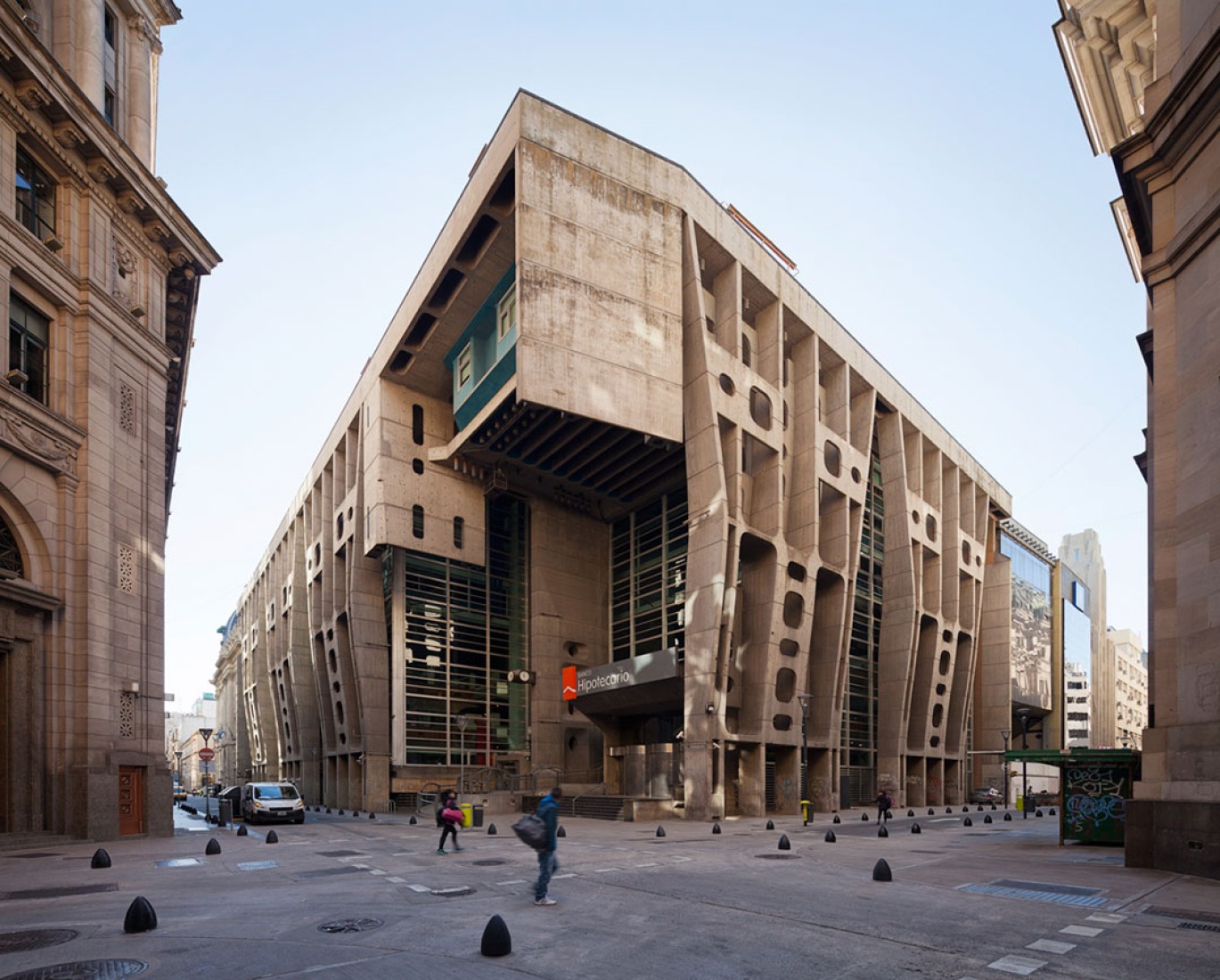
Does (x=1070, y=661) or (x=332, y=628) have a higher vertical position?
(x=332, y=628)

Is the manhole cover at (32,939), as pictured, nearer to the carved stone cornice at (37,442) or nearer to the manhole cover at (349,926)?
the manhole cover at (349,926)

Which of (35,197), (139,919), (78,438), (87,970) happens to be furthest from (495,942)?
(35,197)

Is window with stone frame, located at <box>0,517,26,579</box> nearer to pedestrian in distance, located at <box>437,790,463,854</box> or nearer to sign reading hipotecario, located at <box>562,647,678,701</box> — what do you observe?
pedestrian in distance, located at <box>437,790,463,854</box>

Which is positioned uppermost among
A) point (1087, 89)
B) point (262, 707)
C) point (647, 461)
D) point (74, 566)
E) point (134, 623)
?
point (1087, 89)

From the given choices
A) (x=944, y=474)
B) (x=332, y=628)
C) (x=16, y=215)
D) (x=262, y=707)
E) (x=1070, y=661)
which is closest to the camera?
(x=16, y=215)

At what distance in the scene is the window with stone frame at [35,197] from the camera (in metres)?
25.2

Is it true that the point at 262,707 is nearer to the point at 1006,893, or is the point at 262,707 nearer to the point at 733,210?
the point at 733,210

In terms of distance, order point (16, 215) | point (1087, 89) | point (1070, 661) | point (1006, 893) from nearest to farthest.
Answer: point (1006, 893) → point (16, 215) → point (1087, 89) → point (1070, 661)

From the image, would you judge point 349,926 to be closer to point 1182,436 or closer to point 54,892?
point 54,892

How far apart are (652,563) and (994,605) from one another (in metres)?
37.2

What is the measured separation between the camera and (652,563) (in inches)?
1960

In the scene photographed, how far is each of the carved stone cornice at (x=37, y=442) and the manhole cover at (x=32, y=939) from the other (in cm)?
1683

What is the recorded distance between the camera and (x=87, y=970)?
841 centimetres

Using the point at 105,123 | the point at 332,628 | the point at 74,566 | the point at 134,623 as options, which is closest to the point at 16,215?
the point at 105,123
